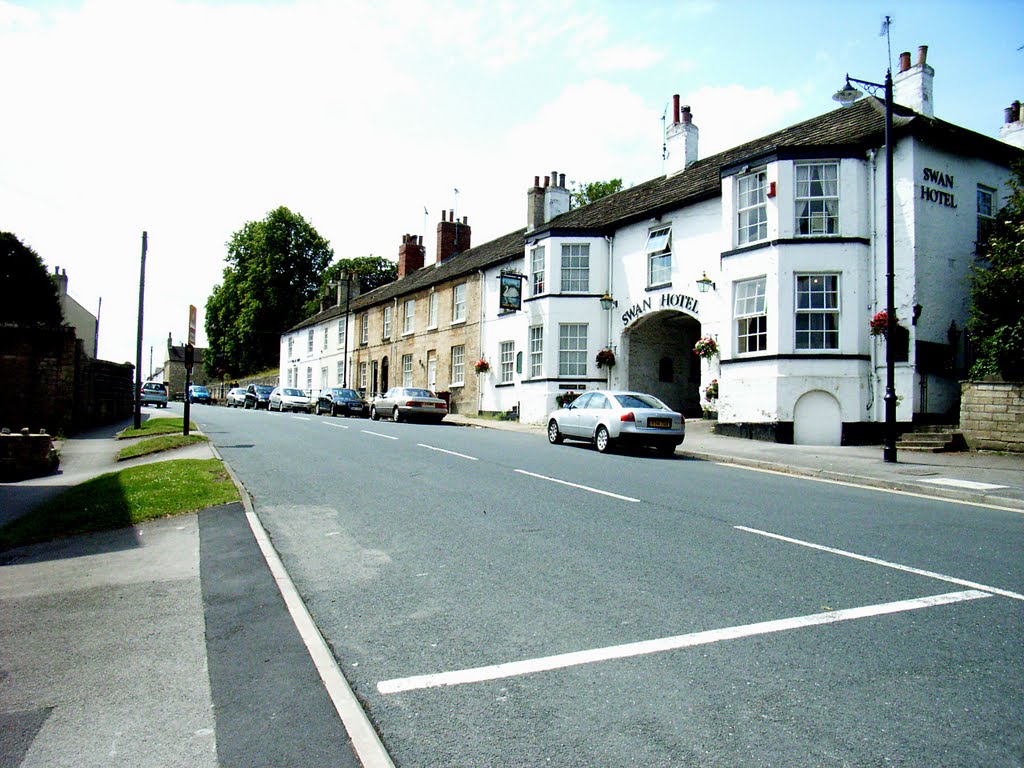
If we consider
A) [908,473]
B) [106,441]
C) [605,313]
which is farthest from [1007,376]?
Answer: [106,441]

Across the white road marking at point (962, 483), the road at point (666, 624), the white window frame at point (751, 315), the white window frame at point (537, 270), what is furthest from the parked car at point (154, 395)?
the white road marking at point (962, 483)

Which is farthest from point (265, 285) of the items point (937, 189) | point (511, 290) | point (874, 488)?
point (874, 488)

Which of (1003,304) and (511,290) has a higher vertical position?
(511,290)

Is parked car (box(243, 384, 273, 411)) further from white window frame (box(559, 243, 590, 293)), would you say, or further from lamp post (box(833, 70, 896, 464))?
lamp post (box(833, 70, 896, 464))

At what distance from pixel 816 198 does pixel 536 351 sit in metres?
12.4

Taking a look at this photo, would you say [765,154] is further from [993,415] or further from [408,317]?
[408,317]

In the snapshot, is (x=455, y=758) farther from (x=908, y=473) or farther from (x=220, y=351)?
(x=220, y=351)

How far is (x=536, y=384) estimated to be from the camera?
28.2 metres

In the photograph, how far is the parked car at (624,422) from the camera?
16375 millimetres

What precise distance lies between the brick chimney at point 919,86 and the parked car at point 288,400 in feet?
106

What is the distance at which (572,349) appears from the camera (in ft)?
90.3

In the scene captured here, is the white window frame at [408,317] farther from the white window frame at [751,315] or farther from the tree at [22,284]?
the white window frame at [751,315]

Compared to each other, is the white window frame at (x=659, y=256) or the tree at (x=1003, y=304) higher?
the white window frame at (x=659, y=256)

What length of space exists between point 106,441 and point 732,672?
2009 cm
